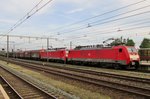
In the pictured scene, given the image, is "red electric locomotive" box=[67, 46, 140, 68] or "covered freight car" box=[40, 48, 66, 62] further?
"covered freight car" box=[40, 48, 66, 62]

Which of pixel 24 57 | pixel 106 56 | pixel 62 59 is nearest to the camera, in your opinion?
pixel 106 56

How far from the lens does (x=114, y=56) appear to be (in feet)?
107

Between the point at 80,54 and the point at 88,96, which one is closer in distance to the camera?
the point at 88,96

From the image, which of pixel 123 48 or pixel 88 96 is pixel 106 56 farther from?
pixel 88 96

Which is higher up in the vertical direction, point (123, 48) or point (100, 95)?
point (123, 48)

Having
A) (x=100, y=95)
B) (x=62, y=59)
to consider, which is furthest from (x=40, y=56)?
(x=100, y=95)

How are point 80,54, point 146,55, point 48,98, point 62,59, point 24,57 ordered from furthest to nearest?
point 24,57 → point 62,59 → point 146,55 → point 80,54 → point 48,98

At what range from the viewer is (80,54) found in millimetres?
44656

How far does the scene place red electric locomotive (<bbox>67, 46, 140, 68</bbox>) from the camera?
30922 millimetres

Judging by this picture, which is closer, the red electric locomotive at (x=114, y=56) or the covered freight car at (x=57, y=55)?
the red electric locomotive at (x=114, y=56)

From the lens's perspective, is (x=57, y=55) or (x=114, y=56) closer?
(x=114, y=56)

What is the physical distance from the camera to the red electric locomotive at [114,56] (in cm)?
3092

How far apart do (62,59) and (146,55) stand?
16.4 metres

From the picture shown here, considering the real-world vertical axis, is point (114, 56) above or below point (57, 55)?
below
